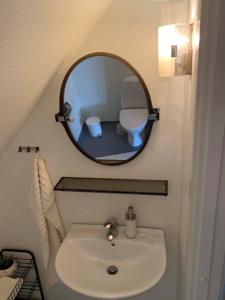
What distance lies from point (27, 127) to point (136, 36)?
2.35ft

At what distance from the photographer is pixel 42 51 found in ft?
2.64

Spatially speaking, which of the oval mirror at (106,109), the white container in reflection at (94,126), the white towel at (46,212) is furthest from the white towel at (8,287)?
the white container in reflection at (94,126)

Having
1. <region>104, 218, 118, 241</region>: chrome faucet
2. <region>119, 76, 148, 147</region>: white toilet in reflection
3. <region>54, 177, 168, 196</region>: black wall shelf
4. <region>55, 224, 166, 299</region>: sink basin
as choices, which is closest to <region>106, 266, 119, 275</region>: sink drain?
<region>55, 224, 166, 299</region>: sink basin

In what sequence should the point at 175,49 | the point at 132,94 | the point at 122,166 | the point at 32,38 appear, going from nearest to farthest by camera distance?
the point at 32,38
the point at 175,49
the point at 132,94
the point at 122,166

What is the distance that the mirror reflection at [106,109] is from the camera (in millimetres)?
1177

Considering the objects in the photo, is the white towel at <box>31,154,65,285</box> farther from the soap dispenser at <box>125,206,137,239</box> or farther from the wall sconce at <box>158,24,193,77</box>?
the wall sconce at <box>158,24,193,77</box>

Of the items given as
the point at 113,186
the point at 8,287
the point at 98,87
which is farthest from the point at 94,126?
the point at 8,287

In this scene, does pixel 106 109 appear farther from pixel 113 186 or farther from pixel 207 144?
pixel 207 144

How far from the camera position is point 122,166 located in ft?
4.46

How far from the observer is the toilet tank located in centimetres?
117

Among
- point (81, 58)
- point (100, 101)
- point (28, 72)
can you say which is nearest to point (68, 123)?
point (100, 101)

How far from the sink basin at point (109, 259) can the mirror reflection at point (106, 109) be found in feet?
1.55

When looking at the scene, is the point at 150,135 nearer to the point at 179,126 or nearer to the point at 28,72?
the point at 179,126

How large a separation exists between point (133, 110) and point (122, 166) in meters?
0.31
